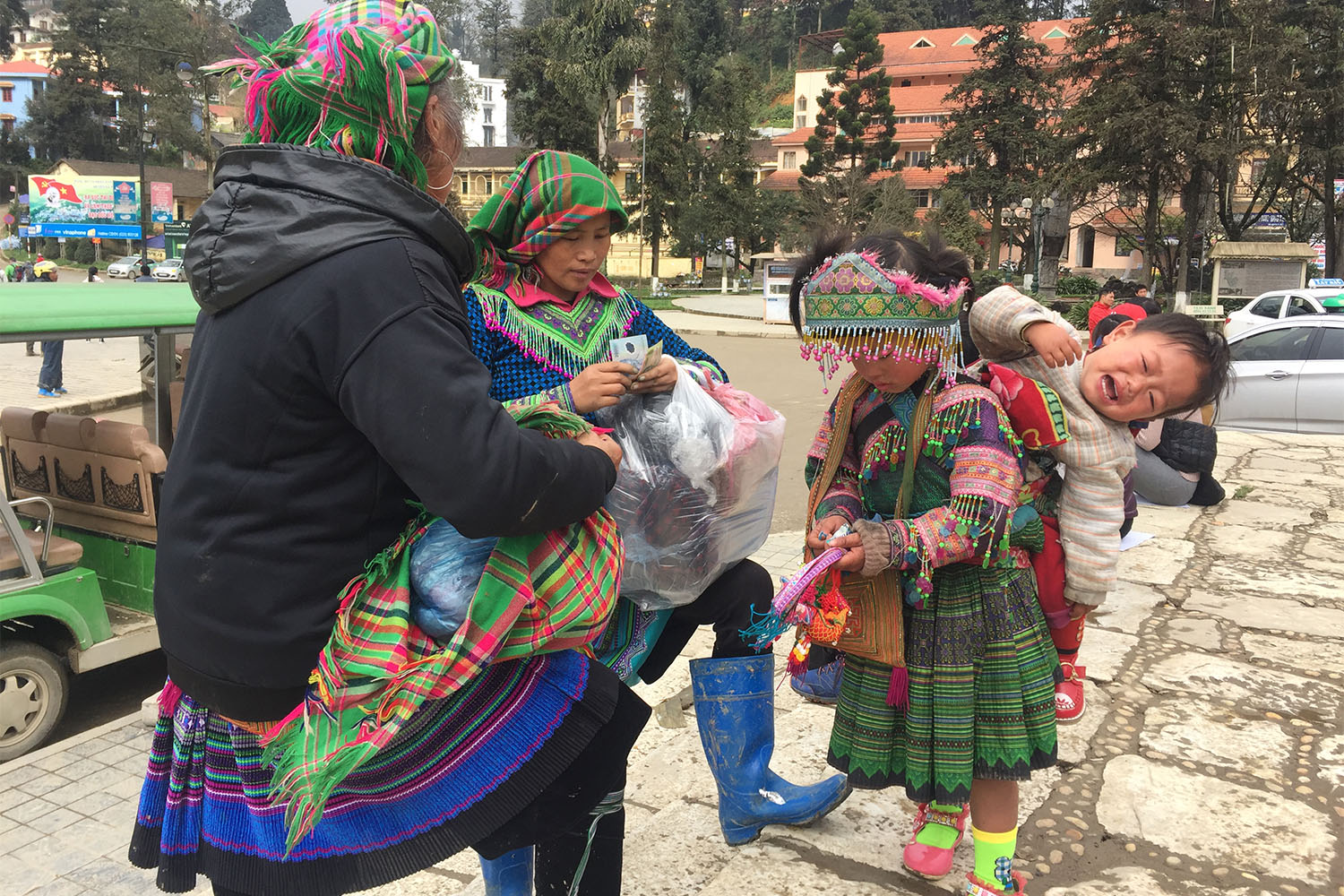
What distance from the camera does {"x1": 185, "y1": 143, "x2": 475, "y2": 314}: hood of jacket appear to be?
1271 mm

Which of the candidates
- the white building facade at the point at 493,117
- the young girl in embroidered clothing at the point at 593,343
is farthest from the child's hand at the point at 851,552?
the white building facade at the point at 493,117

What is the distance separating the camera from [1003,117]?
37344mm

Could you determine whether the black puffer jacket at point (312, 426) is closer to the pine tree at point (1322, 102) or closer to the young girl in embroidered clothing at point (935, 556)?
the young girl in embroidered clothing at point (935, 556)

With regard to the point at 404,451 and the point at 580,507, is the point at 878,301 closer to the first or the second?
the point at 580,507

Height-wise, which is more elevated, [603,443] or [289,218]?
[289,218]

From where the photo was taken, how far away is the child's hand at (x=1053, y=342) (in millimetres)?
2219

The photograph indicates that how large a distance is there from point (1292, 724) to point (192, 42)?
231 ft

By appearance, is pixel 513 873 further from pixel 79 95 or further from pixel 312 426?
pixel 79 95

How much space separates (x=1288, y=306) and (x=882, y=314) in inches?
672

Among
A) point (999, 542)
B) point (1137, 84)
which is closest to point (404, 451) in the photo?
point (999, 542)

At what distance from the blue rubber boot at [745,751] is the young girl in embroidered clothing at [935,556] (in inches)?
8.0

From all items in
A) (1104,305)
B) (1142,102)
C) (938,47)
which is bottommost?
(1104,305)

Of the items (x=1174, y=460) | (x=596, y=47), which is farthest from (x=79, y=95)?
(x=1174, y=460)

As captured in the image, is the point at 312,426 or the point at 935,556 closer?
the point at 312,426
